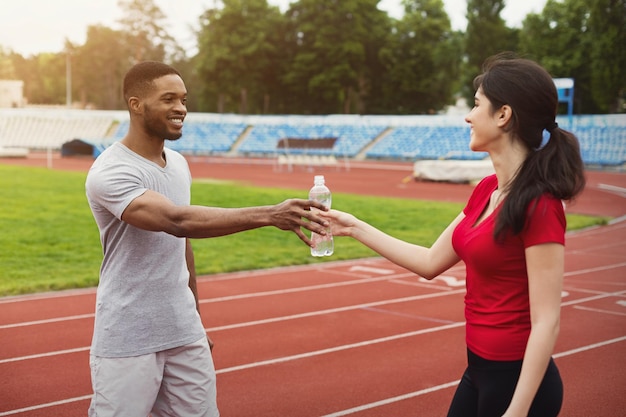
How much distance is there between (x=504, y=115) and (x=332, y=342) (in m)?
4.87

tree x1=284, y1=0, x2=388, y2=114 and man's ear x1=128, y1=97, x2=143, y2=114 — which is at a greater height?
tree x1=284, y1=0, x2=388, y2=114

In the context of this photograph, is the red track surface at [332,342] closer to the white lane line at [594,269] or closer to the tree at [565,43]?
the white lane line at [594,269]

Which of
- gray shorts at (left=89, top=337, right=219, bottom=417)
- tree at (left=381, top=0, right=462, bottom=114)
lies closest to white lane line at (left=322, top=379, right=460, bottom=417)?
gray shorts at (left=89, top=337, right=219, bottom=417)

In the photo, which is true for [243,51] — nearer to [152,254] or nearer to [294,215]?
[152,254]

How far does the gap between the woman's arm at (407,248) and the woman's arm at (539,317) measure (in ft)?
1.83

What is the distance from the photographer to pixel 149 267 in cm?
321

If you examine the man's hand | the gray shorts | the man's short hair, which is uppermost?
the man's short hair

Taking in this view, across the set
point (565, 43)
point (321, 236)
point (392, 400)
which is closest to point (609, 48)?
point (565, 43)

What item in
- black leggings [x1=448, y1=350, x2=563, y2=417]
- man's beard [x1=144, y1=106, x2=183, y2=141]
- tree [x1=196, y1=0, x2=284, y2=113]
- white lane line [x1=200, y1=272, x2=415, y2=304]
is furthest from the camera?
tree [x1=196, y1=0, x2=284, y2=113]

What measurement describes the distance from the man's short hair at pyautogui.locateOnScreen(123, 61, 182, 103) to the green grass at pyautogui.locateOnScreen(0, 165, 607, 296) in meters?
6.64

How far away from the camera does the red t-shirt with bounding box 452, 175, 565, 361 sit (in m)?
2.44

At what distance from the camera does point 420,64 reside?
6206cm

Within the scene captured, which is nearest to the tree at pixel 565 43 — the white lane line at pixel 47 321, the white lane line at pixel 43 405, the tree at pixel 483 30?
the tree at pixel 483 30

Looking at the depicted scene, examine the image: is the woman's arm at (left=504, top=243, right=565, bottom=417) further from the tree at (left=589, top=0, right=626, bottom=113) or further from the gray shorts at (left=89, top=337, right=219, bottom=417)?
the tree at (left=589, top=0, right=626, bottom=113)
